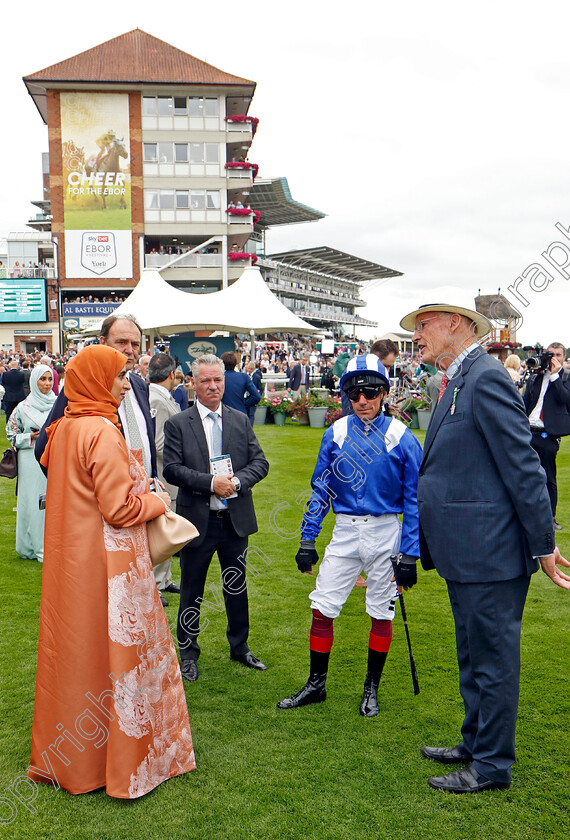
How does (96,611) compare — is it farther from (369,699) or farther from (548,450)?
(548,450)

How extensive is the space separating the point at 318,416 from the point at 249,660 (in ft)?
43.5

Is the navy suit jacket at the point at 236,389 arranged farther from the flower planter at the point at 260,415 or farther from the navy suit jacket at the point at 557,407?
the flower planter at the point at 260,415

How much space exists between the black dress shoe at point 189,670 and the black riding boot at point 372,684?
3.65 feet

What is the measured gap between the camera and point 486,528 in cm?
274

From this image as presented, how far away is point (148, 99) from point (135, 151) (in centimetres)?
357

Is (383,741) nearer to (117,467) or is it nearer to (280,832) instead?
(280,832)

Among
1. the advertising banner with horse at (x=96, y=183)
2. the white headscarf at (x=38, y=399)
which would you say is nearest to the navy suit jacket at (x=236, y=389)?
the white headscarf at (x=38, y=399)

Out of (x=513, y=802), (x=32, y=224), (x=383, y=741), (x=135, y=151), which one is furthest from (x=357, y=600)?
(x=32, y=224)

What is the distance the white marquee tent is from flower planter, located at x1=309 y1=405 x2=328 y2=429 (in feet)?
8.06

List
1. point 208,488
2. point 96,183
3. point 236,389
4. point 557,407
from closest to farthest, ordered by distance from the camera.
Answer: point 208,488, point 557,407, point 236,389, point 96,183

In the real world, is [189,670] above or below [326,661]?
below

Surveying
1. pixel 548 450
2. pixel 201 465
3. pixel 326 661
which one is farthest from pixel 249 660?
pixel 548 450

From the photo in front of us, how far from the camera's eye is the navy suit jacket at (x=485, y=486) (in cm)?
262

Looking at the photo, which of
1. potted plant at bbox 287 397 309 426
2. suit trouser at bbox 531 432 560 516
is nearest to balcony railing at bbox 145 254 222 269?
potted plant at bbox 287 397 309 426
